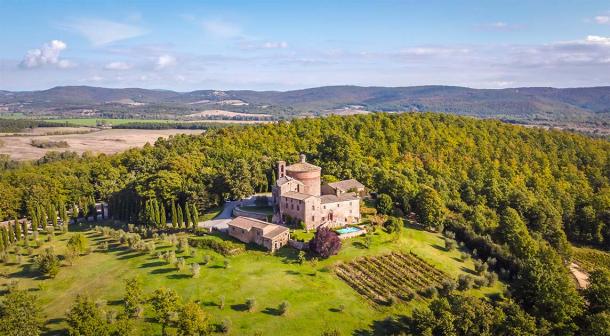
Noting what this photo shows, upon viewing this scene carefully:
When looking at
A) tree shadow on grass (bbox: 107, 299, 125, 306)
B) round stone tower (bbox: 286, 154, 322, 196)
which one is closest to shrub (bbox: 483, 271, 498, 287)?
round stone tower (bbox: 286, 154, 322, 196)

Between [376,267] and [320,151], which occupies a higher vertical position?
[320,151]

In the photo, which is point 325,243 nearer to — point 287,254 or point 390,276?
point 287,254

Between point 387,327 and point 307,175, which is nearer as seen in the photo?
point 387,327

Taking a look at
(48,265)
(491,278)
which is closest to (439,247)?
(491,278)

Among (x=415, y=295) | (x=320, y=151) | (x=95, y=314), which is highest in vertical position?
(x=320, y=151)

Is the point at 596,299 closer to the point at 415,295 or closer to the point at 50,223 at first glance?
the point at 415,295

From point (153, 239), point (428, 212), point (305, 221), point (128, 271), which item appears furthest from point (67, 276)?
point (428, 212)

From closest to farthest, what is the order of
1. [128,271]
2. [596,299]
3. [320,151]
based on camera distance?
[596,299]
[128,271]
[320,151]
